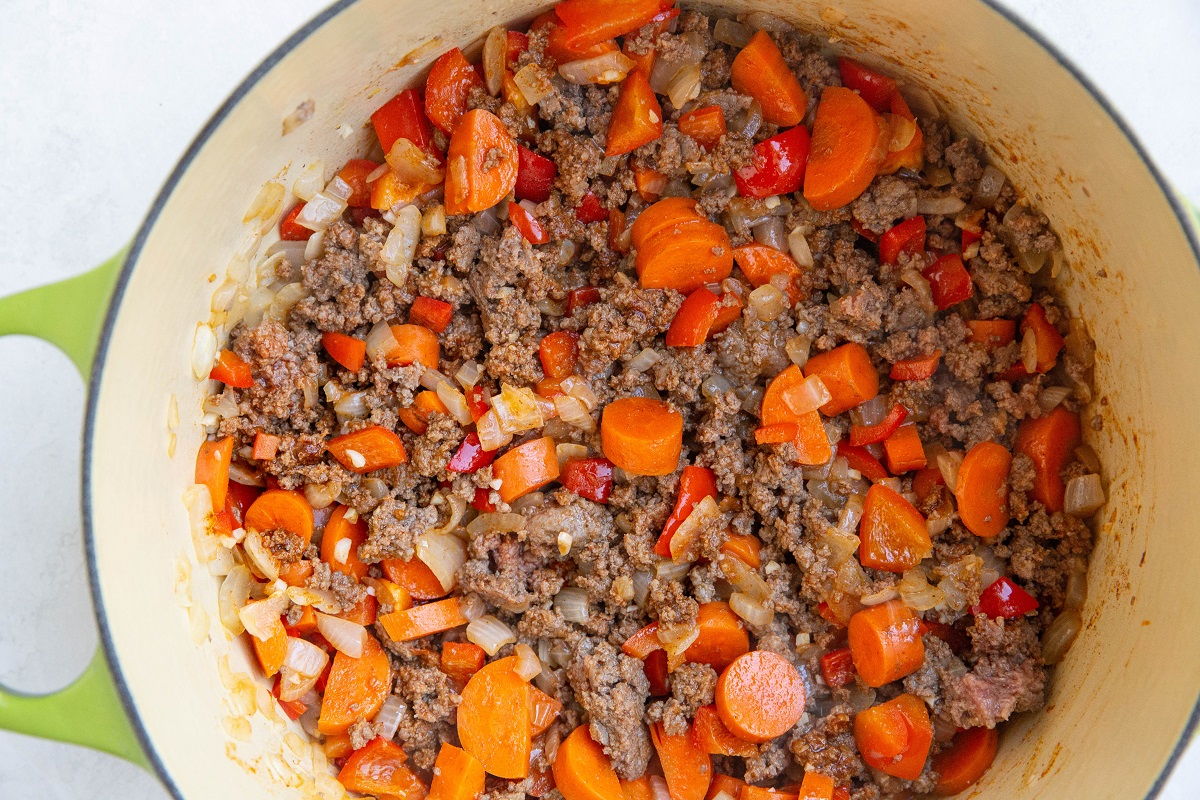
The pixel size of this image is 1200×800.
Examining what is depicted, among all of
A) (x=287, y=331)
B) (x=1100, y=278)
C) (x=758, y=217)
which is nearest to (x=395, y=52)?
(x=287, y=331)

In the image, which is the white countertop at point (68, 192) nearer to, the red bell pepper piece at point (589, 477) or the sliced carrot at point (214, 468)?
the sliced carrot at point (214, 468)

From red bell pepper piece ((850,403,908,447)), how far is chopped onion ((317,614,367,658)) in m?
1.84

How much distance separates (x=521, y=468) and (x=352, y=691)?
0.93 m

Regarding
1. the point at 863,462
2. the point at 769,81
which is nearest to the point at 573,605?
the point at 863,462

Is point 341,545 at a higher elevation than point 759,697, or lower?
higher

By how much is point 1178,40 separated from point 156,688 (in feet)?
12.5

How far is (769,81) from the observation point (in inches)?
117

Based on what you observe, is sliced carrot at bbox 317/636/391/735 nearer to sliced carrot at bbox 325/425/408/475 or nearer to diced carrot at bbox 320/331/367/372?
sliced carrot at bbox 325/425/408/475

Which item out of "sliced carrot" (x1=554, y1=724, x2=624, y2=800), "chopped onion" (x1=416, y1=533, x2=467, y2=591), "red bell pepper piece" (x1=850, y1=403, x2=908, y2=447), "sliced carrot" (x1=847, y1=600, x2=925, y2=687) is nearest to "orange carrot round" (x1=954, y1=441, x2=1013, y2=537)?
"red bell pepper piece" (x1=850, y1=403, x2=908, y2=447)

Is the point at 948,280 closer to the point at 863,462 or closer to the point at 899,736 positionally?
the point at 863,462

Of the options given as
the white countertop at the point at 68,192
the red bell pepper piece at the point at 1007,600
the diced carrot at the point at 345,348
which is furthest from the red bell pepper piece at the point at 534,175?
the red bell pepper piece at the point at 1007,600

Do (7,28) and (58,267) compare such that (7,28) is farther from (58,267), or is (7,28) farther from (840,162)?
A: (840,162)

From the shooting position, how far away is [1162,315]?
2.61 meters

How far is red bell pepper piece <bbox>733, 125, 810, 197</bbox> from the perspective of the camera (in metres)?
3.08
